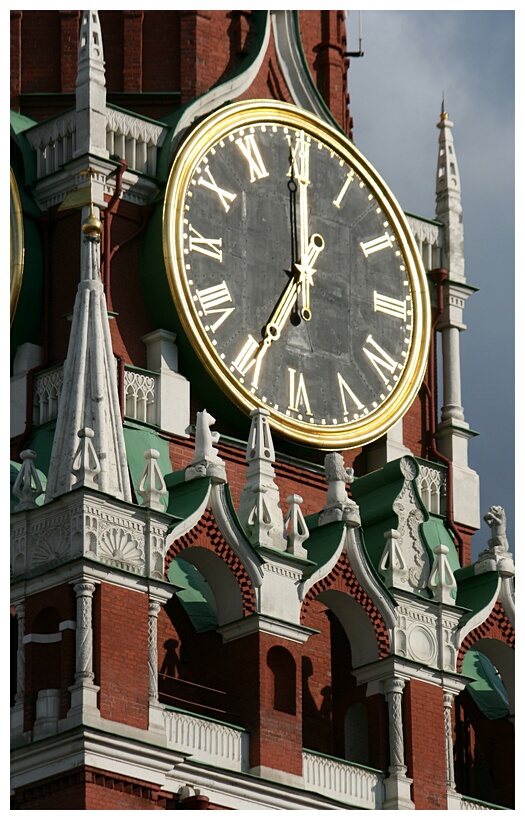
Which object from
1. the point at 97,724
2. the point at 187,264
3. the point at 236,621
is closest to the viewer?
the point at 97,724

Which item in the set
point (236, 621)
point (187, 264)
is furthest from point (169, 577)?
point (187, 264)

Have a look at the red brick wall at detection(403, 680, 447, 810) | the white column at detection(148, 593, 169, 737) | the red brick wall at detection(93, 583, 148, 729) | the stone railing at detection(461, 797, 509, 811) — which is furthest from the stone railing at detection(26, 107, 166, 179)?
the stone railing at detection(461, 797, 509, 811)

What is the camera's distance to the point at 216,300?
4281cm

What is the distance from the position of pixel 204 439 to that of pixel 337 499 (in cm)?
178

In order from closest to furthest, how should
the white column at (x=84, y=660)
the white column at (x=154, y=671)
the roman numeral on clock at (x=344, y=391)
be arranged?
the white column at (x=84, y=660)
the white column at (x=154, y=671)
the roman numeral on clock at (x=344, y=391)

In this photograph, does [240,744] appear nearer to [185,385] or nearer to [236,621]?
[236,621]

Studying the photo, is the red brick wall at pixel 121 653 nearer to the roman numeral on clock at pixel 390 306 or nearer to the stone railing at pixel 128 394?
the stone railing at pixel 128 394

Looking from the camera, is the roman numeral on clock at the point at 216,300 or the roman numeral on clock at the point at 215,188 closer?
the roman numeral on clock at the point at 216,300

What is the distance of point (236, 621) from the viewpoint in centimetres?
4009

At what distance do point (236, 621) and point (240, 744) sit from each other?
4.65ft

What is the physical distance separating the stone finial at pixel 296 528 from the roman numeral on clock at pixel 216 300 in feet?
8.51

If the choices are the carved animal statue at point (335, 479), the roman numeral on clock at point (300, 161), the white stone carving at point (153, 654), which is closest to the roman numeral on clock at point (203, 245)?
the roman numeral on clock at point (300, 161)

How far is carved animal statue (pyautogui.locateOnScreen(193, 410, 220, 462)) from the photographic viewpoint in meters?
40.6

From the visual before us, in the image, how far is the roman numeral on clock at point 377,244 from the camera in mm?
44844
